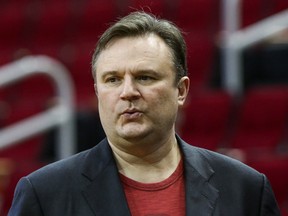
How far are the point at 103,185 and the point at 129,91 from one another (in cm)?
25

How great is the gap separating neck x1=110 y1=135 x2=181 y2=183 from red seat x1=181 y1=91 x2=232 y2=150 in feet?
10.2

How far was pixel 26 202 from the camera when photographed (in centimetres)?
233

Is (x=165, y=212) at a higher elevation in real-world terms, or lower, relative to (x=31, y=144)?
higher

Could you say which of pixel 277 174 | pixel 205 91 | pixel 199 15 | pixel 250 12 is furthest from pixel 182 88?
pixel 199 15

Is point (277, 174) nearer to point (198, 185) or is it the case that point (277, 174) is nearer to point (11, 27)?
point (198, 185)

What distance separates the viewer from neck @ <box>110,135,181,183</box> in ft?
8.00

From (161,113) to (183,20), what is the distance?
204 inches

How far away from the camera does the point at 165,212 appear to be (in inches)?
94.0

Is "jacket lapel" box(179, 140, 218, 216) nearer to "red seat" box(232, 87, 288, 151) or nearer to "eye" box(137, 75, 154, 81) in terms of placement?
"eye" box(137, 75, 154, 81)

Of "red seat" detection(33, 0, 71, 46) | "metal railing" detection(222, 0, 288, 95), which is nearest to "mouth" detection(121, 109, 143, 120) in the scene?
"metal railing" detection(222, 0, 288, 95)

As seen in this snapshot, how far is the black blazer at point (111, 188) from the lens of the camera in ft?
7.69

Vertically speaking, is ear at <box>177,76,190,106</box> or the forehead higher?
the forehead

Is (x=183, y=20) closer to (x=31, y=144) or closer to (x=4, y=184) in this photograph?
(x=31, y=144)

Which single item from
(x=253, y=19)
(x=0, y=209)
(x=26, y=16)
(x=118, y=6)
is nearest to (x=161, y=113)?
(x=0, y=209)
